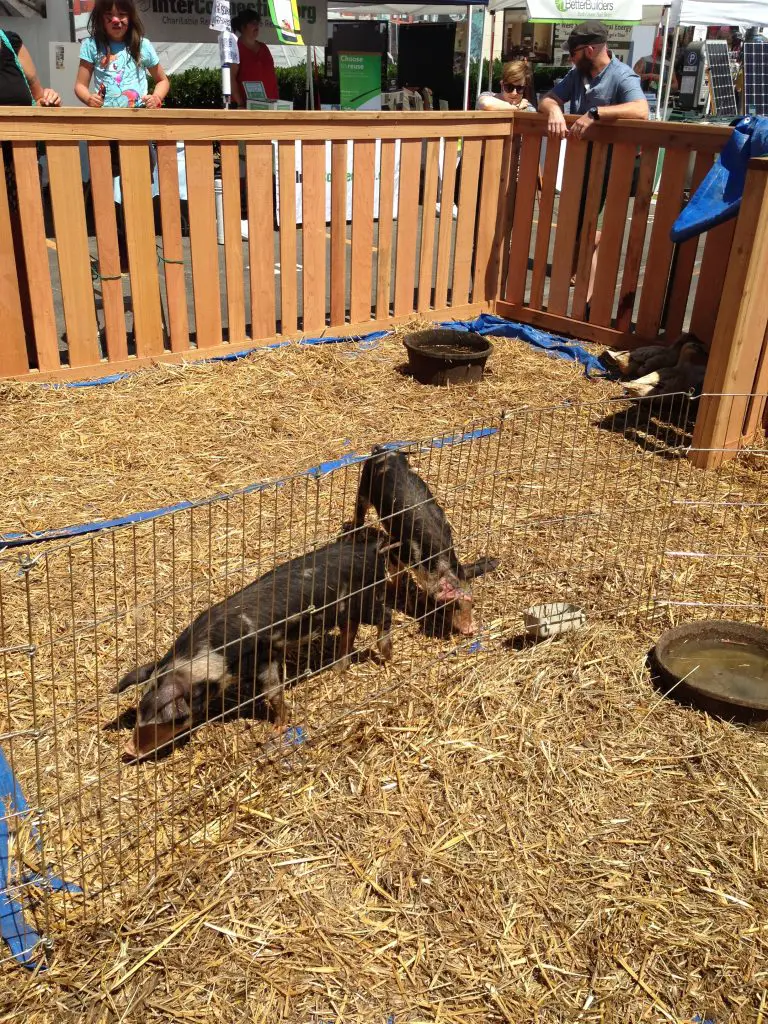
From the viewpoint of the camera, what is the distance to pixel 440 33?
1920cm

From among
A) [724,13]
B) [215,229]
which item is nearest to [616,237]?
[215,229]

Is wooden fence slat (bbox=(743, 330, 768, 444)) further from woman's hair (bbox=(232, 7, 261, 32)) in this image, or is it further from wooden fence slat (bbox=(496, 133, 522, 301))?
woman's hair (bbox=(232, 7, 261, 32))

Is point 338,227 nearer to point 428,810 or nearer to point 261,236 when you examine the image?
point 261,236

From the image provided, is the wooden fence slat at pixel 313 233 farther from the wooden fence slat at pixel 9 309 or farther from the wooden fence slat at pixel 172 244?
the wooden fence slat at pixel 9 309

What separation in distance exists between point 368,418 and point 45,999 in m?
4.44

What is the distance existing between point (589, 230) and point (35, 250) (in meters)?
4.39

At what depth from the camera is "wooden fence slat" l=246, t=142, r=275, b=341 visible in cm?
723

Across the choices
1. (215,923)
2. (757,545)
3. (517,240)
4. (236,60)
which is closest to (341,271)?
(517,240)

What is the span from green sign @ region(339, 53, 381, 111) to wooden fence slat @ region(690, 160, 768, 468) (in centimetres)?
1034

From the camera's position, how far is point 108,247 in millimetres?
6699

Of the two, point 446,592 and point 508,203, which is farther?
point 508,203

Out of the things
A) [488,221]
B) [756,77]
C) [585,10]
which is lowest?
[488,221]

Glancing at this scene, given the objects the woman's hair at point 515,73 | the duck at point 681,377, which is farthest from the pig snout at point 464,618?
the woman's hair at point 515,73

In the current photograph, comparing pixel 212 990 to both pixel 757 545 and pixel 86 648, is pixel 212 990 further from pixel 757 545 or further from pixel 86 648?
pixel 757 545
